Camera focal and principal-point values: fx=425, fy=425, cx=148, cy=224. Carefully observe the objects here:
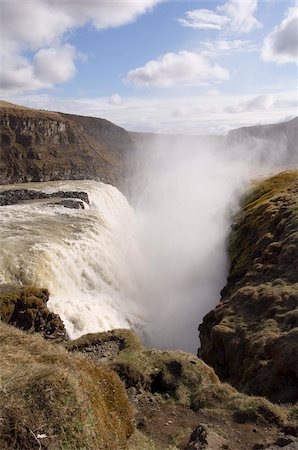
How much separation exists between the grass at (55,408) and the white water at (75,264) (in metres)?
17.8

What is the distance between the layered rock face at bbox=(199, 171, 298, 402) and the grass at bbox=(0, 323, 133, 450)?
10503mm

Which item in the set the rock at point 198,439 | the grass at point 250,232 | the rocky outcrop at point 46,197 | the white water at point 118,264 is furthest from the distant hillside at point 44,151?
the rock at point 198,439

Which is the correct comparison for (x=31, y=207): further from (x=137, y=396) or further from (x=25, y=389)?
(x=25, y=389)

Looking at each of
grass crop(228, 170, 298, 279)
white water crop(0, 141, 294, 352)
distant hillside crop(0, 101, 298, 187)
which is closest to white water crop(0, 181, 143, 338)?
white water crop(0, 141, 294, 352)

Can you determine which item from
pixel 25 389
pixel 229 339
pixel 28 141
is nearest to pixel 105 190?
pixel 28 141

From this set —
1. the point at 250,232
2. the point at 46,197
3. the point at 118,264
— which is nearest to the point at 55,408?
the point at 118,264

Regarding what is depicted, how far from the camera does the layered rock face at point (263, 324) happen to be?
59.1 feet

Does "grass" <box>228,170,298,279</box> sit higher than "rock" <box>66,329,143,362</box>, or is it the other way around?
"grass" <box>228,170,298,279</box>

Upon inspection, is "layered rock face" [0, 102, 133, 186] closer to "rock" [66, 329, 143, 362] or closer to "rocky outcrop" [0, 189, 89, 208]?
"rocky outcrop" [0, 189, 89, 208]

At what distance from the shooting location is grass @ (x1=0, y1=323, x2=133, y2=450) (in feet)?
19.8

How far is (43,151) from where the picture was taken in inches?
4225

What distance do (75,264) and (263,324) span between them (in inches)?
627

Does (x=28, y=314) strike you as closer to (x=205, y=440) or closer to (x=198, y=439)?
(x=198, y=439)

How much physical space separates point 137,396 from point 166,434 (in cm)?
231
